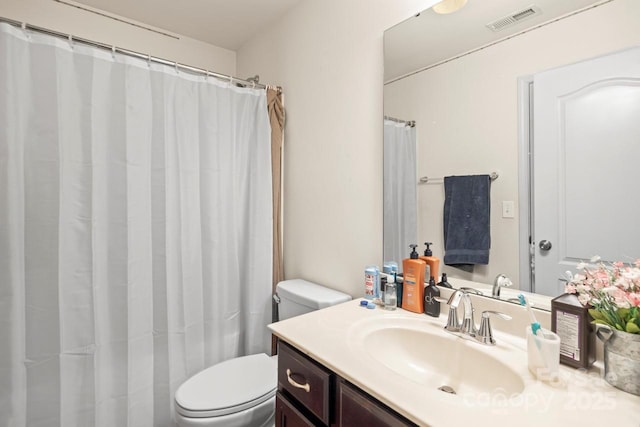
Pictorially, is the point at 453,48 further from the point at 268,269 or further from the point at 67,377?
the point at 67,377

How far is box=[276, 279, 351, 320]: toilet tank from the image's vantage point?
1.45 meters

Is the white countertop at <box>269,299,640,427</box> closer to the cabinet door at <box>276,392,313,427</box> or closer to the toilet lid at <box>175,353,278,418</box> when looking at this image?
the cabinet door at <box>276,392,313,427</box>

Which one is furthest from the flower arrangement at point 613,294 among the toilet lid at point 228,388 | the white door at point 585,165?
the toilet lid at point 228,388

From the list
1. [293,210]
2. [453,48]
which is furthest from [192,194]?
[453,48]

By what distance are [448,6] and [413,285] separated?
3.55ft

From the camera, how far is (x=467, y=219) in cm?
118

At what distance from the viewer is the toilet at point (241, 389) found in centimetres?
123

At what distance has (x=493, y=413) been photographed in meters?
0.65

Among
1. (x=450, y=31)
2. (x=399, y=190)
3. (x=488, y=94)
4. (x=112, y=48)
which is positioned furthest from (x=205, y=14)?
(x=488, y=94)

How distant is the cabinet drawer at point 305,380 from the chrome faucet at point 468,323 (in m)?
0.47

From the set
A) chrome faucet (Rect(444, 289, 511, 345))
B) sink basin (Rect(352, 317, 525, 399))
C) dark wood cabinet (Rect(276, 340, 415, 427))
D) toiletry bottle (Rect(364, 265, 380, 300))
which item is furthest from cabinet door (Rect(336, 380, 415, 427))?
toiletry bottle (Rect(364, 265, 380, 300))

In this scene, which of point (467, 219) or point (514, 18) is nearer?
point (514, 18)

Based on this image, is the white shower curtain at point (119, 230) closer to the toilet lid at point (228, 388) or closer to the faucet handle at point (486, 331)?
the toilet lid at point (228, 388)

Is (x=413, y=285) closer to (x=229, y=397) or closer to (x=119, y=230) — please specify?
(x=229, y=397)
